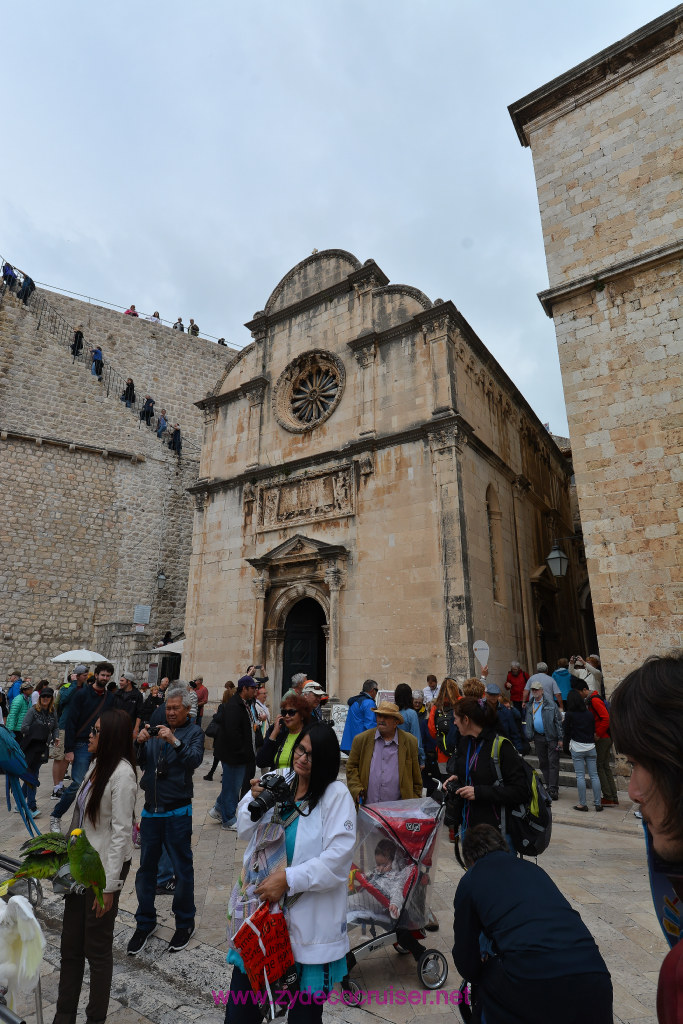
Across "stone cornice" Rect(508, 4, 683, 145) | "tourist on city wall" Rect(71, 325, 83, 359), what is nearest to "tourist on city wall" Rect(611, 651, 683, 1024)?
"stone cornice" Rect(508, 4, 683, 145)

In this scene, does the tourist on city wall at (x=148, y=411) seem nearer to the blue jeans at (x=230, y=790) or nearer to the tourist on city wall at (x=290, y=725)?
the blue jeans at (x=230, y=790)

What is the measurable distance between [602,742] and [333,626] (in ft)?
19.6

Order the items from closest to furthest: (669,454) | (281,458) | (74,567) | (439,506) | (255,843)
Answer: (255,843) → (669,454) → (439,506) → (281,458) → (74,567)

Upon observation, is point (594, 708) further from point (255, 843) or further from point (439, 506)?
point (255, 843)

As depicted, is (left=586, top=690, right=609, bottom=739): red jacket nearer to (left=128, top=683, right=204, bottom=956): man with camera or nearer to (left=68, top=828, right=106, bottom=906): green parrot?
(left=128, top=683, right=204, bottom=956): man with camera

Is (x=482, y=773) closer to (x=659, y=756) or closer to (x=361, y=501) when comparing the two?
(x=659, y=756)

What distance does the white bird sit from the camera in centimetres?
172

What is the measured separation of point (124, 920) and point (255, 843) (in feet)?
9.14

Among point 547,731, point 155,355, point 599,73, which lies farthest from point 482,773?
point 155,355

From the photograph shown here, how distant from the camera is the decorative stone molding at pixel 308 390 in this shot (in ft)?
45.8

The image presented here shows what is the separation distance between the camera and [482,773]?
3.33 m

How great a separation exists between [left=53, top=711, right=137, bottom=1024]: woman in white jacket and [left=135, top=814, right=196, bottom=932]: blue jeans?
2.59 feet

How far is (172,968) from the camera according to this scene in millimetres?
Answer: 3377

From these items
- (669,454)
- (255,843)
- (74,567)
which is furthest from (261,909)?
(74,567)
